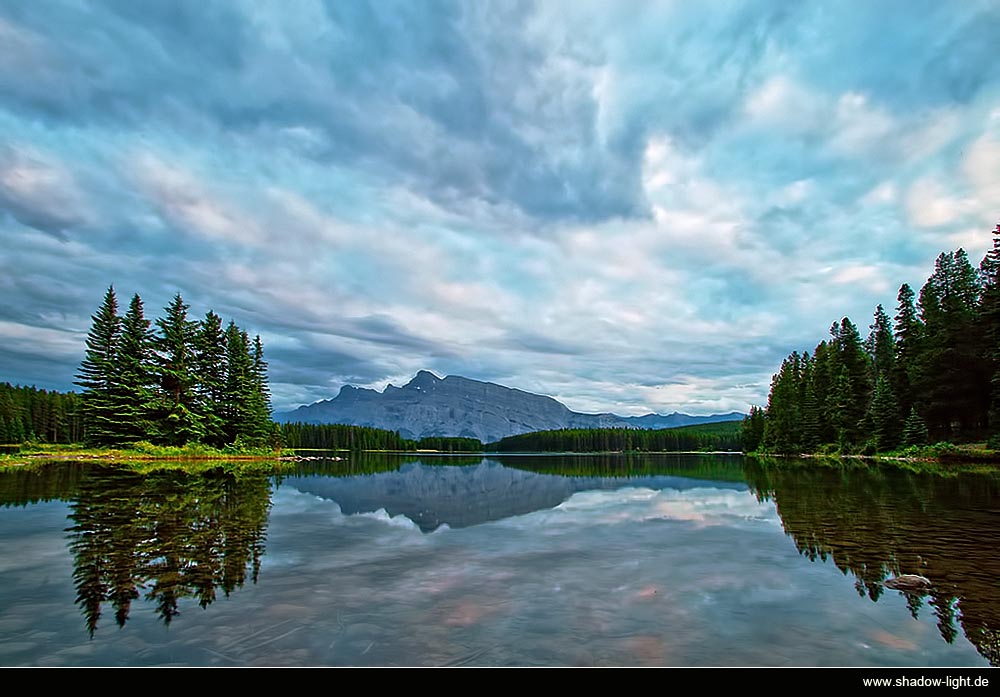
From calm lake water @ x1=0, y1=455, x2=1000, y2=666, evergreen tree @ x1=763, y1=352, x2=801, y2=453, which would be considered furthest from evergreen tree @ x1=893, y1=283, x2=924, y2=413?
calm lake water @ x1=0, y1=455, x2=1000, y2=666

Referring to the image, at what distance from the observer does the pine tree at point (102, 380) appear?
63.0 metres

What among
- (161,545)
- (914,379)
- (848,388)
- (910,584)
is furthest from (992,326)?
(161,545)

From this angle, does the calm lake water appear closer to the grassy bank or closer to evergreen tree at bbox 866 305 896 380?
the grassy bank

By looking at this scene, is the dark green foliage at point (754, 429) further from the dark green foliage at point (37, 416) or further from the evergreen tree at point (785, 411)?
the dark green foliage at point (37, 416)

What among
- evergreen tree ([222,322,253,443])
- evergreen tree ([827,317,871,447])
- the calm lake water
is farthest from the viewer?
evergreen tree ([827,317,871,447])

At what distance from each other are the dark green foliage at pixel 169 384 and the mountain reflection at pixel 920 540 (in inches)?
2571

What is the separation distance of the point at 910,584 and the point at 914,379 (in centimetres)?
7148

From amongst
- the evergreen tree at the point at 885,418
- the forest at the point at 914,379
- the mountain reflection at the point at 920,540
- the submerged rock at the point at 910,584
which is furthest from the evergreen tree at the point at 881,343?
the submerged rock at the point at 910,584

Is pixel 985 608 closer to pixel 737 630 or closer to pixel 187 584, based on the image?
pixel 737 630

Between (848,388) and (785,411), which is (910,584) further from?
(785,411)

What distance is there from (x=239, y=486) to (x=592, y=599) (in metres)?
29.2

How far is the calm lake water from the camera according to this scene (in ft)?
27.1

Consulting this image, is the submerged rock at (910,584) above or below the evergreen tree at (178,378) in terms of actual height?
below

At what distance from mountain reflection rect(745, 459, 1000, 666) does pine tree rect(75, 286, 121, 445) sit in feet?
225
